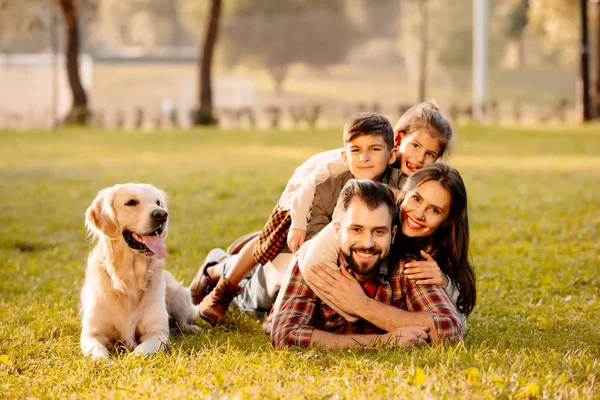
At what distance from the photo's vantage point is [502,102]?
48.8 metres

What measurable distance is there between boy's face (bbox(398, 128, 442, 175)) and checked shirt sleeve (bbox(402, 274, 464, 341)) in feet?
3.04

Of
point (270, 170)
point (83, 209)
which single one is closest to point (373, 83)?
point (270, 170)

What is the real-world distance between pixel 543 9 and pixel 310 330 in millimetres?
27380

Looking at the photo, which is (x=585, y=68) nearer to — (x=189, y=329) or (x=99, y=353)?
(x=189, y=329)

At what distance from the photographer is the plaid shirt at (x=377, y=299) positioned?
490 cm

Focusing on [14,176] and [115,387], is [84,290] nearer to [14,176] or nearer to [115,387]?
[115,387]

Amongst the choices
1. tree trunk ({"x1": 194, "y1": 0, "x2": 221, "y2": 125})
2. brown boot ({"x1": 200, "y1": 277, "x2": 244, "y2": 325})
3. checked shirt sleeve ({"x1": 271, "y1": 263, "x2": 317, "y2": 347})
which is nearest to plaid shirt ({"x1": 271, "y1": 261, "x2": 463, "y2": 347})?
checked shirt sleeve ({"x1": 271, "y1": 263, "x2": 317, "y2": 347})

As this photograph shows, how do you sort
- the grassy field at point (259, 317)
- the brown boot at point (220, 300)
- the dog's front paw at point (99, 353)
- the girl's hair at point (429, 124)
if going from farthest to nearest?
the brown boot at point (220, 300)
the girl's hair at point (429, 124)
the dog's front paw at point (99, 353)
the grassy field at point (259, 317)

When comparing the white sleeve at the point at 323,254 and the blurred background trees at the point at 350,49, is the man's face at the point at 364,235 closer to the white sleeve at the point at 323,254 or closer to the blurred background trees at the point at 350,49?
the white sleeve at the point at 323,254

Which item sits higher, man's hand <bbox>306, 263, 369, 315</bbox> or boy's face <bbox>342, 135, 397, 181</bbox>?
boy's face <bbox>342, 135, 397, 181</bbox>

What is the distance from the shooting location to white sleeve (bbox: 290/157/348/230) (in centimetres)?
550

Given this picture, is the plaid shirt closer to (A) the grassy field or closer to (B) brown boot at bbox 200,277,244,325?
(A) the grassy field

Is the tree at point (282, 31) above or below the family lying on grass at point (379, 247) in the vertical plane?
above

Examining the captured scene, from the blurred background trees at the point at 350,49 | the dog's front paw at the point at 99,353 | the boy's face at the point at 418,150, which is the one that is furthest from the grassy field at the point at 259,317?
the blurred background trees at the point at 350,49
